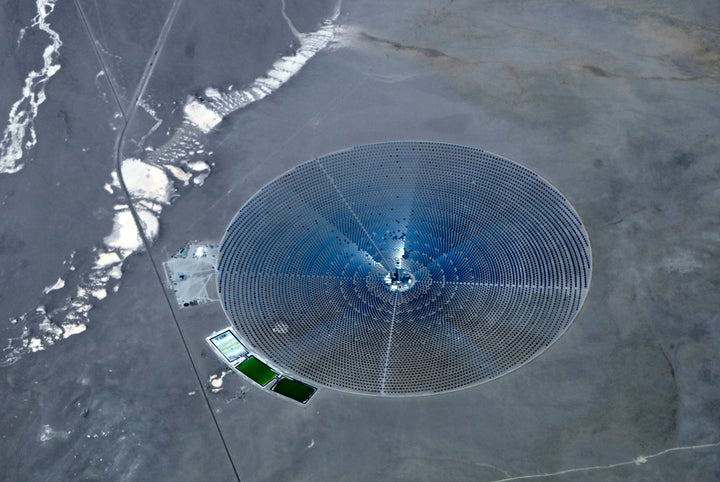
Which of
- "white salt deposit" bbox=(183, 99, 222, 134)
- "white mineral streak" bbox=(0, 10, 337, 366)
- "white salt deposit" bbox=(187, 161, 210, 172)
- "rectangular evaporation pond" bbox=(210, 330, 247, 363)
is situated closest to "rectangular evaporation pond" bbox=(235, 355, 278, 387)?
"rectangular evaporation pond" bbox=(210, 330, 247, 363)

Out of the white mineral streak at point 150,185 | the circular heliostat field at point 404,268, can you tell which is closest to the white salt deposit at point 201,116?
the white mineral streak at point 150,185

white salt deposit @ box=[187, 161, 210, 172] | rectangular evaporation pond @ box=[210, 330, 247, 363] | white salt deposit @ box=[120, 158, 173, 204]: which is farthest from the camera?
white salt deposit @ box=[187, 161, 210, 172]

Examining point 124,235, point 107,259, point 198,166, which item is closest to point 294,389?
point 107,259

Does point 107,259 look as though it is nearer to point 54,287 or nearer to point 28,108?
point 54,287

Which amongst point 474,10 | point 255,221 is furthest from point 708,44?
point 255,221

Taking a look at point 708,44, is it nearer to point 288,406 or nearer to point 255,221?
point 255,221

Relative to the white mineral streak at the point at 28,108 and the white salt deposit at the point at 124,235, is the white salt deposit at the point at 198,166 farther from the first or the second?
the white mineral streak at the point at 28,108

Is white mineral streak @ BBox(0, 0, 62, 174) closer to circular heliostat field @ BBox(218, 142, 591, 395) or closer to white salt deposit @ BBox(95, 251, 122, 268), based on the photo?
white salt deposit @ BBox(95, 251, 122, 268)
